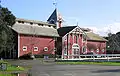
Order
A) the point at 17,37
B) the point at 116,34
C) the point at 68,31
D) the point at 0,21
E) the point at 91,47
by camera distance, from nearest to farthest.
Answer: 1. the point at 0,21
2. the point at 17,37
3. the point at 68,31
4. the point at 91,47
5. the point at 116,34

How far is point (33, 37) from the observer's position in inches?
2591

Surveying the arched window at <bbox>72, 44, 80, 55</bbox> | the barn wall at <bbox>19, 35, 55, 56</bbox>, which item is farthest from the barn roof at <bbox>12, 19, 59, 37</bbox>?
the arched window at <bbox>72, 44, 80, 55</bbox>

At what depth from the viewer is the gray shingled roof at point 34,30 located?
2551 inches

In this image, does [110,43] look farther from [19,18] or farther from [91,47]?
[19,18]

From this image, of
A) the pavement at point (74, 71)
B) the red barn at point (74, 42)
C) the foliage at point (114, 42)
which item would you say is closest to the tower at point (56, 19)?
the red barn at point (74, 42)

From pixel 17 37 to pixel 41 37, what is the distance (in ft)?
24.6

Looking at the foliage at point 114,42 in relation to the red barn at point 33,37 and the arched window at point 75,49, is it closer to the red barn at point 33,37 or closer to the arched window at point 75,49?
the arched window at point 75,49

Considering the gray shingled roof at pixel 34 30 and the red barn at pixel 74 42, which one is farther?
the red barn at pixel 74 42

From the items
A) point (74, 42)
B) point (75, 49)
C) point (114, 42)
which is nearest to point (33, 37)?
point (74, 42)

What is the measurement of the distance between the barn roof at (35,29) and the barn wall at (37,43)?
1.14 m

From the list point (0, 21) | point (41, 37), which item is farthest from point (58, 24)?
point (0, 21)

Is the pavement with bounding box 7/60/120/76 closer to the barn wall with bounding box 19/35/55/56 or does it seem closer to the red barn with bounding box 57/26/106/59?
the barn wall with bounding box 19/35/55/56

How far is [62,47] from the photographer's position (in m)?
71.8

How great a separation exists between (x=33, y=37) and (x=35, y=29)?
4354mm
